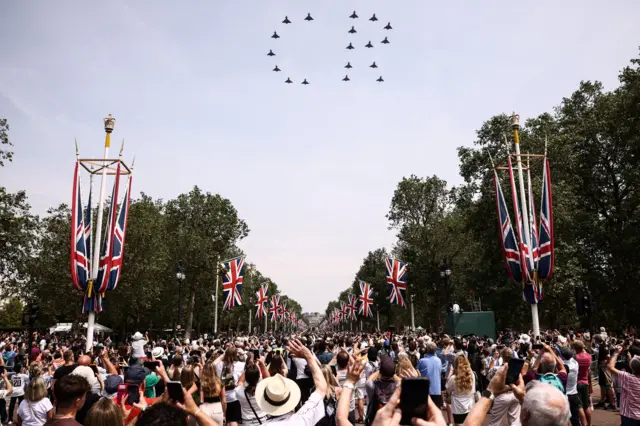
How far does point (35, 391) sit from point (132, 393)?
4.45ft

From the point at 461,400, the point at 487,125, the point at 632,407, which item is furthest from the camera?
the point at 487,125

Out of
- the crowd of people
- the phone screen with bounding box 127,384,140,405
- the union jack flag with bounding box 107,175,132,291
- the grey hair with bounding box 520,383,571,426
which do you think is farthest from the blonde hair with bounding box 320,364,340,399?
the union jack flag with bounding box 107,175,132,291

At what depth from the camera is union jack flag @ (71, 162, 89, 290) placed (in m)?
19.5

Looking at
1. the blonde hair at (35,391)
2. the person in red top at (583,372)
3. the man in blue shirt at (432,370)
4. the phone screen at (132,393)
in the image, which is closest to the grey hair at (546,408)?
the phone screen at (132,393)

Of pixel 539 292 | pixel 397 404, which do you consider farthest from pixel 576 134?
pixel 397 404

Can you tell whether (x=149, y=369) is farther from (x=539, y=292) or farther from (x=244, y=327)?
(x=244, y=327)

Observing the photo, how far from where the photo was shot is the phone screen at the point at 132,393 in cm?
771

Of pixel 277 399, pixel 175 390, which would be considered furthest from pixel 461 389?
pixel 175 390

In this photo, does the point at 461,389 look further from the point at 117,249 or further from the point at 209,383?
the point at 117,249

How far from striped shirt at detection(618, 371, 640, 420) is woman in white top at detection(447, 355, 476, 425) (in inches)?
82.4

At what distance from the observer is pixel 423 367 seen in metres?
10.1

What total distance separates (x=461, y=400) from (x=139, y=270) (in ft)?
125

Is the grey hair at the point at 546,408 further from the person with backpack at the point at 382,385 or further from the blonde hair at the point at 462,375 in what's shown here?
the blonde hair at the point at 462,375

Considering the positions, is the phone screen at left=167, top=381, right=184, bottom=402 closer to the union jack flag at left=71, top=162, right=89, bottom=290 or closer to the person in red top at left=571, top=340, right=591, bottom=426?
the person in red top at left=571, top=340, right=591, bottom=426
